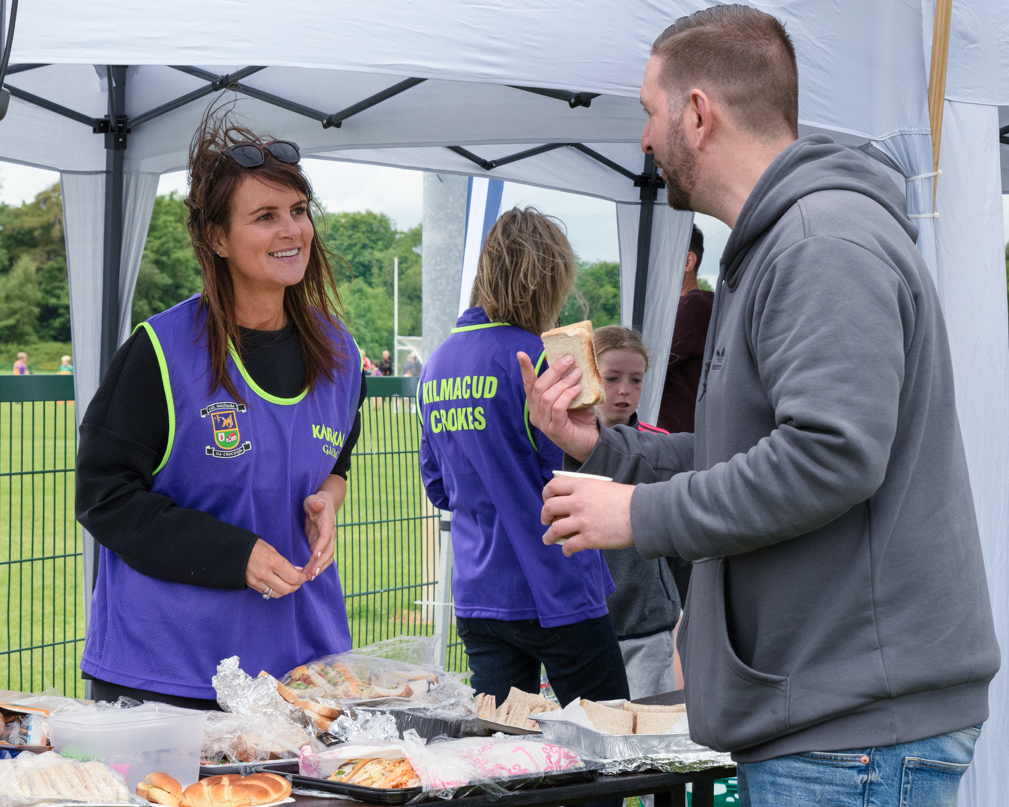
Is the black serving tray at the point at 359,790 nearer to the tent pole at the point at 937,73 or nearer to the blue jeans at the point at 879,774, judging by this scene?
the blue jeans at the point at 879,774

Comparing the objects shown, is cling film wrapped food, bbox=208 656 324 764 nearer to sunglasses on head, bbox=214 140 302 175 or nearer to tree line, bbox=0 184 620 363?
sunglasses on head, bbox=214 140 302 175

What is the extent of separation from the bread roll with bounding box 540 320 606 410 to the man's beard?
0.37 metres

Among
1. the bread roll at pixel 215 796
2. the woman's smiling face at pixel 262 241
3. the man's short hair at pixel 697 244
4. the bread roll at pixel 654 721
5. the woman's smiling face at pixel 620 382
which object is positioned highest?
the man's short hair at pixel 697 244

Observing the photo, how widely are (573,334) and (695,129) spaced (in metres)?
0.50

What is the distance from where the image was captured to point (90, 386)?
422cm

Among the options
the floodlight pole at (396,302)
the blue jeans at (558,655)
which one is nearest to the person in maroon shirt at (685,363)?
the blue jeans at (558,655)

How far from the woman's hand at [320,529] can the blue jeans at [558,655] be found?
967 millimetres

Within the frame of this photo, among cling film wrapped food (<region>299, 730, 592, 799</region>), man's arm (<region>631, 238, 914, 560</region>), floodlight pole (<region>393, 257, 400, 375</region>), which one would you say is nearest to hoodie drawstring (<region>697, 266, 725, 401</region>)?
man's arm (<region>631, 238, 914, 560</region>)

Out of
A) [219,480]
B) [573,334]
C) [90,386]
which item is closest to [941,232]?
[573,334]

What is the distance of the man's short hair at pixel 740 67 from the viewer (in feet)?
4.91

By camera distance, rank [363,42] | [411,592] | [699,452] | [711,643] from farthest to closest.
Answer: [411,592] → [363,42] → [699,452] → [711,643]

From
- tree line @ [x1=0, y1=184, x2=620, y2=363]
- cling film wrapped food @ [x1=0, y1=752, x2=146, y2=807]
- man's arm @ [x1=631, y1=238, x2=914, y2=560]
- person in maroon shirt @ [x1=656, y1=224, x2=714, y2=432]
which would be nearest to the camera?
man's arm @ [x1=631, y1=238, x2=914, y2=560]

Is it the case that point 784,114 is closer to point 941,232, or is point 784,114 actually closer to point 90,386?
point 941,232

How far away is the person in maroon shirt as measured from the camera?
5.25m
